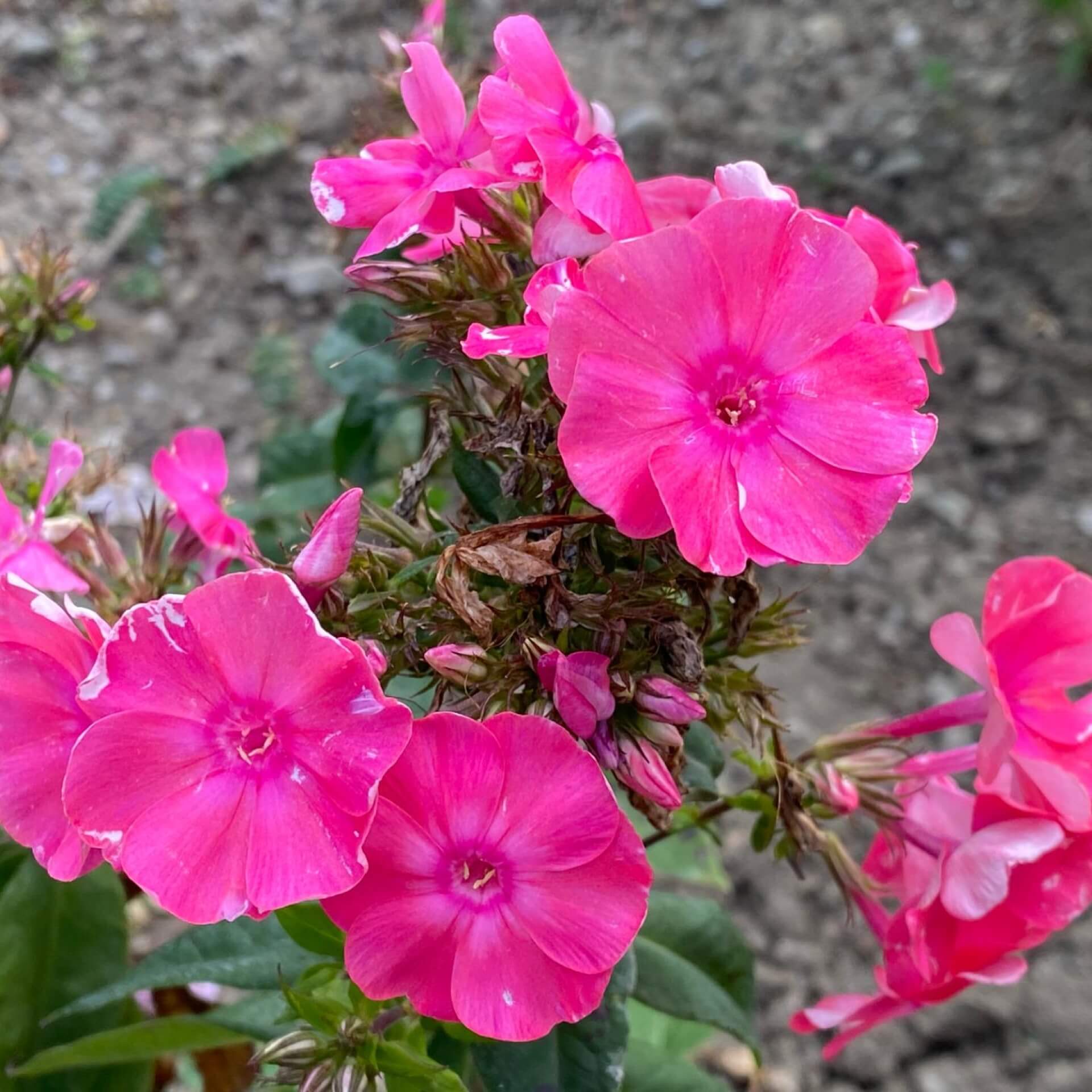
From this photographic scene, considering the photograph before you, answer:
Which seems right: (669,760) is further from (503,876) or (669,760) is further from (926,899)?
(926,899)

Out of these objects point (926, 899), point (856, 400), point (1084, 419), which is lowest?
point (1084, 419)

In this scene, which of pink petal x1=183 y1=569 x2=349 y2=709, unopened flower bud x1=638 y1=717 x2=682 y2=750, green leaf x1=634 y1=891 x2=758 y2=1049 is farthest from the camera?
green leaf x1=634 y1=891 x2=758 y2=1049

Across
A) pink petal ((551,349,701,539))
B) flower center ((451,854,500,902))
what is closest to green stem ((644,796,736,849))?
flower center ((451,854,500,902))

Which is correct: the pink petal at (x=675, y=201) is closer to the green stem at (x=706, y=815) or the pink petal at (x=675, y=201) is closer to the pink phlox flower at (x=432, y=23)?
the green stem at (x=706, y=815)

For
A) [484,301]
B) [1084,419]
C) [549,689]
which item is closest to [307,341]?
→ [1084,419]

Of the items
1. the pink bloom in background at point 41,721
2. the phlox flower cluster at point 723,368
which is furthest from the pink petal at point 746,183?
the pink bloom in background at point 41,721

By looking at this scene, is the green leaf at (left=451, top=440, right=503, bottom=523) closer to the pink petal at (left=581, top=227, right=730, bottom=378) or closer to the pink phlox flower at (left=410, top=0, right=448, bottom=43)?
the pink petal at (left=581, top=227, right=730, bottom=378)

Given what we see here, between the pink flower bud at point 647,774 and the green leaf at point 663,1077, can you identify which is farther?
the green leaf at point 663,1077
